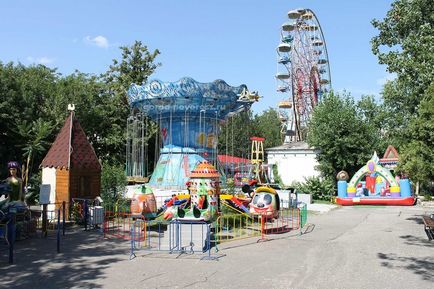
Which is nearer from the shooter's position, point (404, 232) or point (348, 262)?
point (348, 262)

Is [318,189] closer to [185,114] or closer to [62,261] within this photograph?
[185,114]

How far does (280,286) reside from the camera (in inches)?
295

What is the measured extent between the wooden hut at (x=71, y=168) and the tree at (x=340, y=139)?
19.2 m

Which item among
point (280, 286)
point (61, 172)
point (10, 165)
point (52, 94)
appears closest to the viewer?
point (280, 286)

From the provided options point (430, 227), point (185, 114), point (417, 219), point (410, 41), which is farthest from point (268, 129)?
point (430, 227)

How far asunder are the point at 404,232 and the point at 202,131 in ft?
43.3

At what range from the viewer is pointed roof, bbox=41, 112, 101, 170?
15539 millimetres

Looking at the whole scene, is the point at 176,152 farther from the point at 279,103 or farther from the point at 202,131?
the point at 279,103

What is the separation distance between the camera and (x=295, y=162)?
36.2 metres

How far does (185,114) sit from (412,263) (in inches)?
666

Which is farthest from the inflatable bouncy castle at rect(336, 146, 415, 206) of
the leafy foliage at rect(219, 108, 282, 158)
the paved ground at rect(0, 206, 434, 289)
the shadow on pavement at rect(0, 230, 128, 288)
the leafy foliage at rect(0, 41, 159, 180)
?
the leafy foliage at rect(219, 108, 282, 158)

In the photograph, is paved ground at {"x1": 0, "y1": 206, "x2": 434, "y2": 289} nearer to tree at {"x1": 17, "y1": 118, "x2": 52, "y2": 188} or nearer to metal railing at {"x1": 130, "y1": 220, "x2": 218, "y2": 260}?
metal railing at {"x1": 130, "y1": 220, "x2": 218, "y2": 260}

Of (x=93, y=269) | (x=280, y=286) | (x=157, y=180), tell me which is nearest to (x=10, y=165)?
(x=93, y=269)

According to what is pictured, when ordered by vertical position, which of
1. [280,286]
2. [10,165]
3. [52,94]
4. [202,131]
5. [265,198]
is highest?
[52,94]
